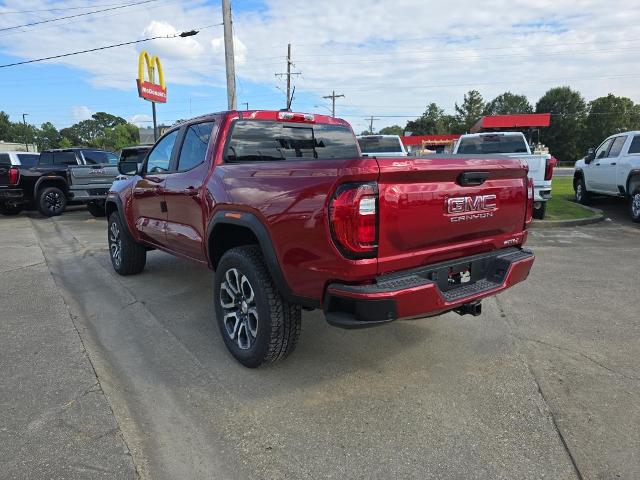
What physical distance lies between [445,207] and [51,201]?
13126mm

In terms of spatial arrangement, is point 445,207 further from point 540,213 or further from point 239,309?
point 540,213

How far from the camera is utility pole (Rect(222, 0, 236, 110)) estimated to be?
16.0 metres

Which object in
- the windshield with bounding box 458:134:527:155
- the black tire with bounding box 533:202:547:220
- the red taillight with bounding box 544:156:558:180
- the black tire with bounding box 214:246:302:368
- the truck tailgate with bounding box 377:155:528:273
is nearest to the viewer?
the truck tailgate with bounding box 377:155:528:273

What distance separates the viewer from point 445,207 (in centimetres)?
295

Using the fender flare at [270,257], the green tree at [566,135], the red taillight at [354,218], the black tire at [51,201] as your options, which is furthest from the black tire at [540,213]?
the green tree at [566,135]

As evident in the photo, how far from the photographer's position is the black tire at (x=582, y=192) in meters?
12.6

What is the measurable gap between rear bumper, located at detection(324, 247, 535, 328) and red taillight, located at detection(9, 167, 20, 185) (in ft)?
43.0

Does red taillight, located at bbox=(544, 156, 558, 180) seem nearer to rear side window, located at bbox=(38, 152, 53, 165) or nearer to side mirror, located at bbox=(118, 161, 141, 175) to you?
side mirror, located at bbox=(118, 161, 141, 175)

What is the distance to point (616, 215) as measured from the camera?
11.2 meters

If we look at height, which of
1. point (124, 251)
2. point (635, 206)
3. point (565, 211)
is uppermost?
point (635, 206)

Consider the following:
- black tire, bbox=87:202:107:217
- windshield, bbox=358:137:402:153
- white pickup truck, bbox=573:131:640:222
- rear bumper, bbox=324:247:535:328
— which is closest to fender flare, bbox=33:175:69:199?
black tire, bbox=87:202:107:217

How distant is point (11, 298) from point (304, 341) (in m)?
3.36

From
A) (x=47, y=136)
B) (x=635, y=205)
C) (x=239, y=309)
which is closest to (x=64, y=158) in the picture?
(x=239, y=309)

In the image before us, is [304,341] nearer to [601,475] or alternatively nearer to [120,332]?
[120,332]
